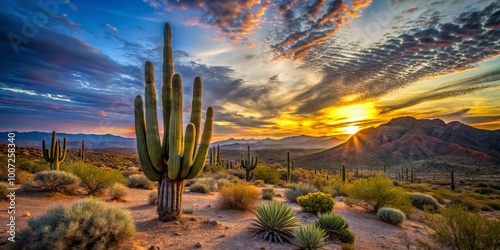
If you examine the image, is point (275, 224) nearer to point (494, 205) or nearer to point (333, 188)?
point (333, 188)

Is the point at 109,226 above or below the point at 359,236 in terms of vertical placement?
above

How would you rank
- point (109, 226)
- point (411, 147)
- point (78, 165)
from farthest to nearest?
point (411, 147)
point (78, 165)
point (109, 226)

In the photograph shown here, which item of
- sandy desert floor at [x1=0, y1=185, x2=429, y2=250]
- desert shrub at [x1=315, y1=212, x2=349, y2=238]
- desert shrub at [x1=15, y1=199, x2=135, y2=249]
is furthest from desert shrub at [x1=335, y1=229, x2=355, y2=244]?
desert shrub at [x1=15, y1=199, x2=135, y2=249]

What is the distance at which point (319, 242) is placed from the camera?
287 inches

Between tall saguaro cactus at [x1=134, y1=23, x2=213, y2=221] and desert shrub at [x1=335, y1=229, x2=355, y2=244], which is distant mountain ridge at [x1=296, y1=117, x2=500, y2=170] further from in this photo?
tall saguaro cactus at [x1=134, y1=23, x2=213, y2=221]

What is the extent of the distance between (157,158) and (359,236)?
8027 millimetres

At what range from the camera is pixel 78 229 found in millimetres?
5898

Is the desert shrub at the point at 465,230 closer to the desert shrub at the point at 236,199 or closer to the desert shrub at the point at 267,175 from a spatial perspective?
the desert shrub at the point at 236,199

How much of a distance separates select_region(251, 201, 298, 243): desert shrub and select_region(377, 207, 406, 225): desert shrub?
243 inches

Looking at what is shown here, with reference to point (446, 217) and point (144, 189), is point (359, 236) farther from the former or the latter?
point (144, 189)

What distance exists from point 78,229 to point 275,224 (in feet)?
18.1

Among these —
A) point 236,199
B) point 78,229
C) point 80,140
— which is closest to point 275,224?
point 236,199

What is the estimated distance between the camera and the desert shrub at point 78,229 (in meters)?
5.58

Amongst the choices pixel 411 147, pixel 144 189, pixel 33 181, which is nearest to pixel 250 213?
pixel 144 189
